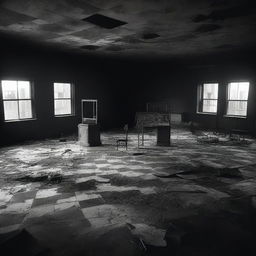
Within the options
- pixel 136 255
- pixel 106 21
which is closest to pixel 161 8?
pixel 106 21

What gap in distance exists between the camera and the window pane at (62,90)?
36.3 ft

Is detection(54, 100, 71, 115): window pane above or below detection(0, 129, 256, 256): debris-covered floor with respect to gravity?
above

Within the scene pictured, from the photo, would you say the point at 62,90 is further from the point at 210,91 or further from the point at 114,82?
the point at 210,91

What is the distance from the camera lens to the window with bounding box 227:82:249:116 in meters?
12.2

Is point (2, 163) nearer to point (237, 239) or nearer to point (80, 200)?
point (80, 200)

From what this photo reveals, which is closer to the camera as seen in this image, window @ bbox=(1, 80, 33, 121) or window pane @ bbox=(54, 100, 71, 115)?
window @ bbox=(1, 80, 33, 121)

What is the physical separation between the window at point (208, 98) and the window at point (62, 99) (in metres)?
7.26

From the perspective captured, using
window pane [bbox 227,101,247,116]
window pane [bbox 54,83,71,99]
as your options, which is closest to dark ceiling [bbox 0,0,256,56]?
window pane [bbox 54,83,71,99]

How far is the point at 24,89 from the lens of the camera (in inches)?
389

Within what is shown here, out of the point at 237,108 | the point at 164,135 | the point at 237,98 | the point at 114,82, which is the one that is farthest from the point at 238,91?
the point at 114,82

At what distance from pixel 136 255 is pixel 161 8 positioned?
4.35 meters

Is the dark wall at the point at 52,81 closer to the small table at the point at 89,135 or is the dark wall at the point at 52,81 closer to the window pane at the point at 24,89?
the window pane at the point at 24,89

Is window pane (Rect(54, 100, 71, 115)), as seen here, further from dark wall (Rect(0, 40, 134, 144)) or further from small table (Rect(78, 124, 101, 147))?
small table (Rect(78, 124, 101, 147))

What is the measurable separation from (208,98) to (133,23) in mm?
8899
